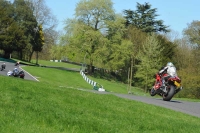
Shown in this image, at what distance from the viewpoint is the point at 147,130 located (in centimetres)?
778

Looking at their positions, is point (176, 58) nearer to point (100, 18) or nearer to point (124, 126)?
point (100, 18)

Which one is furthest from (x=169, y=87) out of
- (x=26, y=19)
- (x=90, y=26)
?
(x=26, y=19)

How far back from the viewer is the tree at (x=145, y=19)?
7938 centimetres

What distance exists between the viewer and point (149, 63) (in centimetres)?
6419

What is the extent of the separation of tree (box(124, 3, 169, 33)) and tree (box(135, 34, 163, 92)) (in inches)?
549

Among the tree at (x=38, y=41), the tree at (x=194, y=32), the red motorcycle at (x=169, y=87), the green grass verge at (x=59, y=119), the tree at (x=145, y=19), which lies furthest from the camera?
the tree at (x=38, y=41)

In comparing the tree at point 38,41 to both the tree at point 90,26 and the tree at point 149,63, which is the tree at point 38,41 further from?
the tree at point 149,63

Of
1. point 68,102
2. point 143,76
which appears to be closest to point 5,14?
point 143,76

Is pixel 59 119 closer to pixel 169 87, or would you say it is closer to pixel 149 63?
pixel 169 87

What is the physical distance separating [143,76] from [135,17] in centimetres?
2089

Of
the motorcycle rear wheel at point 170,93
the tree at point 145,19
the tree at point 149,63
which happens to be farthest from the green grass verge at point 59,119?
the tree at point 145,19

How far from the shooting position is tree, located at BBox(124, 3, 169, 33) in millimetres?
79375

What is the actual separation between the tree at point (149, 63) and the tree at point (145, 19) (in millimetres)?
13945

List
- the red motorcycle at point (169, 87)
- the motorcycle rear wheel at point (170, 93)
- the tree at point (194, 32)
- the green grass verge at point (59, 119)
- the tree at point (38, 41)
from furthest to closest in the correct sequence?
the tree at point (38, 41) < the tree at point (194, 32) < the motorcycle rear wheel at point (170, 93) < the red motorcycle at point (169, 87) < the green grass verge at point (59, 119)
